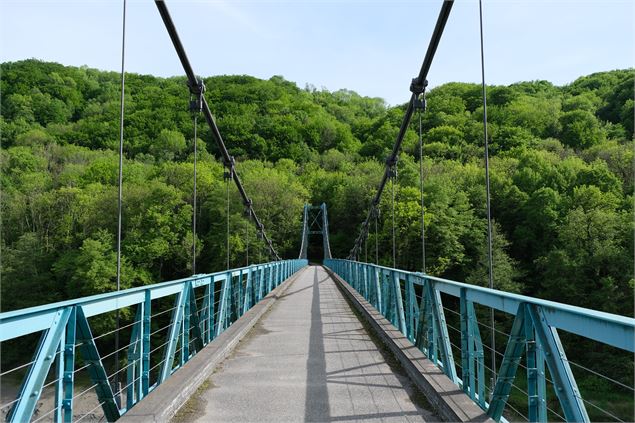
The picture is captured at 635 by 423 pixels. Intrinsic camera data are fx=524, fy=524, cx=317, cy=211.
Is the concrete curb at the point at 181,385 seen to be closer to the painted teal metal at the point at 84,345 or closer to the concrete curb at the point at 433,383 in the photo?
the painted teal metal at the point at 84,345

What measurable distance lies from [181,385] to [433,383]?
1738mm

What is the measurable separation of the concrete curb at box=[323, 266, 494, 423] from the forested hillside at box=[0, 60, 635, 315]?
20.4 metres

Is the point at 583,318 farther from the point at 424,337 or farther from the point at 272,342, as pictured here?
the point at 272,342

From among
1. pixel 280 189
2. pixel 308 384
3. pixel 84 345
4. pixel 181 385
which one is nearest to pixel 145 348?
pixel 181 385

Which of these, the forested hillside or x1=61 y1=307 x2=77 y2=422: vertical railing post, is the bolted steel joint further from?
the forested hillside

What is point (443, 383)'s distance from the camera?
11.9 ft

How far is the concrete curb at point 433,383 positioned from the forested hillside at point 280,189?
20356 mm

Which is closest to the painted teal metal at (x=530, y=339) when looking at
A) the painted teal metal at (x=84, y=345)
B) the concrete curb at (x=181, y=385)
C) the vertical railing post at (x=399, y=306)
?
the vertical railing post at (x=399, y=306)

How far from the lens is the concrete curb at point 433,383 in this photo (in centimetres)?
298

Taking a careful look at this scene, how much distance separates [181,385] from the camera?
11.7 feet

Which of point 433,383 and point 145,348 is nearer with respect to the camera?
point 145,348

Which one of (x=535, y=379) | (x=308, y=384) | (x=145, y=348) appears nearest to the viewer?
(x=535, y=379)

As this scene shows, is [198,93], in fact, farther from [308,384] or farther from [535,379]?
[535,379]

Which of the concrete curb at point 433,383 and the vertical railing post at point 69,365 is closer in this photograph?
the vertical railing post at point 69,365
